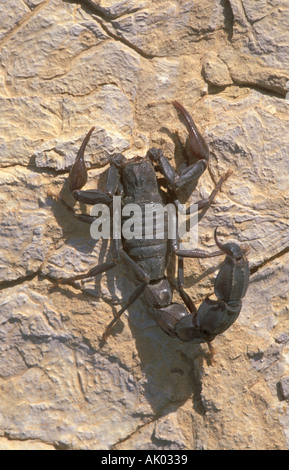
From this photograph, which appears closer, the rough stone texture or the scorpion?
the scorpion

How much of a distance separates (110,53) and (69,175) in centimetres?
96

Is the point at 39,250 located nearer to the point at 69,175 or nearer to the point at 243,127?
the point at 69,175

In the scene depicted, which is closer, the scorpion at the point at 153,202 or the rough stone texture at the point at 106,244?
the scorpion at the point at 153,202

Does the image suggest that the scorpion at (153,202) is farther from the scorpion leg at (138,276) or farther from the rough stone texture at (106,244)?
the rough stone texture at (106,244)

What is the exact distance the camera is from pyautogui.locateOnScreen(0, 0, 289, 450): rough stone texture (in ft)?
13.6

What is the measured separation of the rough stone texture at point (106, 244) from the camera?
4.14 m

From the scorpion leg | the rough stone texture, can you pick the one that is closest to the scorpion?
the scorpion leg

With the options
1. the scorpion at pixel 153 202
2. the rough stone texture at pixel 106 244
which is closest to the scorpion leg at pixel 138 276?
the scorpion at pixel 153 202

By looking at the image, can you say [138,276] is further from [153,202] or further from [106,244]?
[153,202]

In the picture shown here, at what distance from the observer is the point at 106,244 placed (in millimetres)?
4195

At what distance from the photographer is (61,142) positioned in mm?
4105

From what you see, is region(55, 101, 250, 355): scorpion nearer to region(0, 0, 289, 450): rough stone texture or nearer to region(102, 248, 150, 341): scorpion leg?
region(102, 248, 150, 341): scorpion leg

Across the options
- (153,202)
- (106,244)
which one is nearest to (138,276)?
(106,244)

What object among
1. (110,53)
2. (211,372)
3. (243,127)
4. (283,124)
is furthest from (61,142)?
(211,372)
